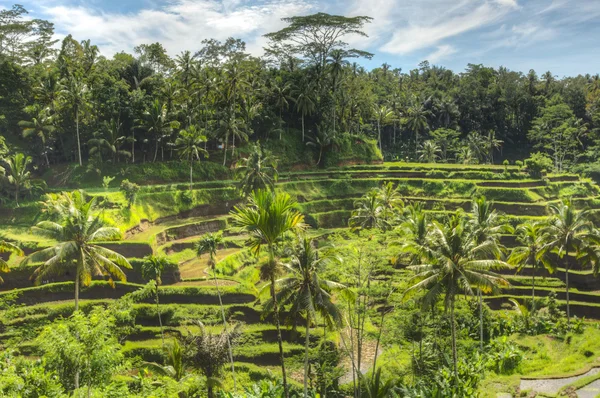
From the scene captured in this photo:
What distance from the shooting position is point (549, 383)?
71.9 feet

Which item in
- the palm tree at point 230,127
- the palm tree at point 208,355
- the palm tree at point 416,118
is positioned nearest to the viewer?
the palm tree at point 208,355

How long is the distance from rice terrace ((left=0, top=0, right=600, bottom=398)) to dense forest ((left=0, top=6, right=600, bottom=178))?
37cm

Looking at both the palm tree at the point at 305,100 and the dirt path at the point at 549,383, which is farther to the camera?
the palm tree at the point at 305,100

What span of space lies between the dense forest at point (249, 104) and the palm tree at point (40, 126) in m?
0.13

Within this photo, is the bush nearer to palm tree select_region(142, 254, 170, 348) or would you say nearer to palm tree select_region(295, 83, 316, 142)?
palm tree select_region(295, 83, 316, 142)

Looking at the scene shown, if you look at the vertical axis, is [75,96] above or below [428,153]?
above

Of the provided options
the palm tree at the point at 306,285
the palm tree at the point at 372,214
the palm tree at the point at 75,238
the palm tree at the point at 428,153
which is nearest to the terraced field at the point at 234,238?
the palm tree at the point at 372,214

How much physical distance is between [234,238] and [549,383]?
2999 cm

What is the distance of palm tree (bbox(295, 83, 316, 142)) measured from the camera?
200 ft

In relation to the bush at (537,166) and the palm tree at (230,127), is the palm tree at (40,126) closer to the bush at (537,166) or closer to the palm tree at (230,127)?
the palm tree at (230,127)

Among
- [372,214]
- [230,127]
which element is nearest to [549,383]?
[372,214]

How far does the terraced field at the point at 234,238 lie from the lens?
2783 centimetres

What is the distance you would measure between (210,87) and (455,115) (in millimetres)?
57865

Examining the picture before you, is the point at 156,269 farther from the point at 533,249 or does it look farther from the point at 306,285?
the point at 533,249
